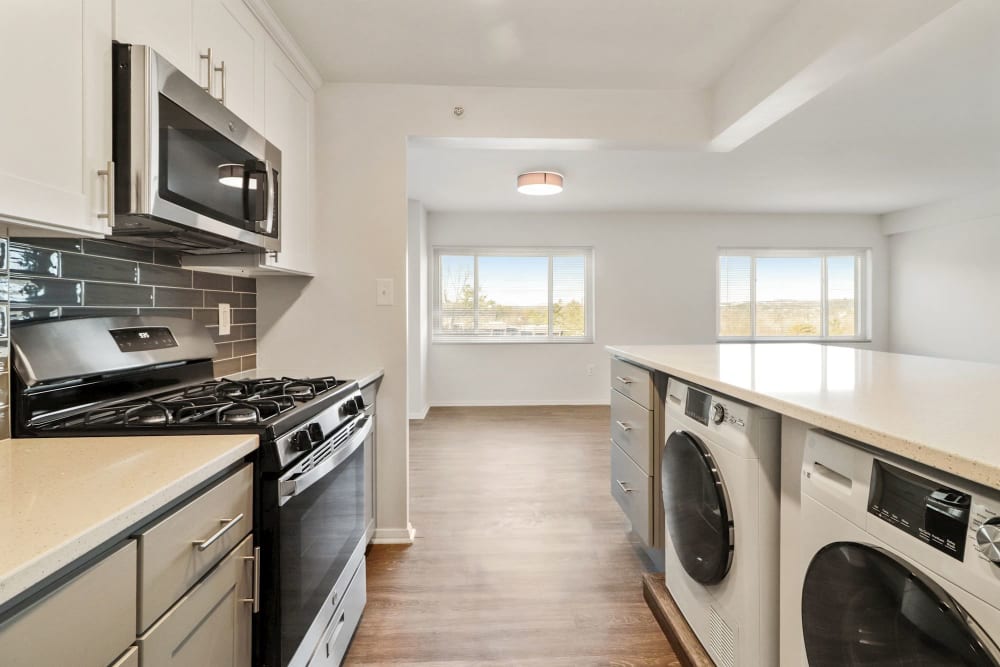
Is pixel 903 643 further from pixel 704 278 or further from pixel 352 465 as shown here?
pixel 704 278

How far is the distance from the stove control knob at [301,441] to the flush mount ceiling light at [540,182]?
3.34 m

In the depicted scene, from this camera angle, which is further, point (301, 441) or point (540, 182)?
point (540, 182)

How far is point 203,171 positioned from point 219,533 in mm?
974

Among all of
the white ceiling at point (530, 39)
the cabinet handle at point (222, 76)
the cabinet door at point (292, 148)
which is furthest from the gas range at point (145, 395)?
the white ceiling at point (530, 39)

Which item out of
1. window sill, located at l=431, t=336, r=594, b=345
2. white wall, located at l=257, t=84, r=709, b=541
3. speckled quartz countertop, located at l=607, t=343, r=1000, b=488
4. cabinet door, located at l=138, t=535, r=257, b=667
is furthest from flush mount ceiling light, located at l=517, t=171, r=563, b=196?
cabinet door, located at l=138, t=535, r=257, b=667

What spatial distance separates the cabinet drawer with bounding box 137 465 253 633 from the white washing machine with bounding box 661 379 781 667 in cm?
115

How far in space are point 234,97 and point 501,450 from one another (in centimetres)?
303

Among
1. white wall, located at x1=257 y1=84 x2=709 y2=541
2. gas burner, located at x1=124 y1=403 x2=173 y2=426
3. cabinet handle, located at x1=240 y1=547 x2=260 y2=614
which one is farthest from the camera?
white wall, located at x1=257 y1=84 x2=709 y2=541

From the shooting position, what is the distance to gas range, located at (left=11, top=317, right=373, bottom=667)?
1.07m

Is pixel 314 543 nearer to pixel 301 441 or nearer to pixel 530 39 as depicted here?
pixel 301 441

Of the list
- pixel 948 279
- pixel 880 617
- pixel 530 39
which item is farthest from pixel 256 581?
pixel 948 279

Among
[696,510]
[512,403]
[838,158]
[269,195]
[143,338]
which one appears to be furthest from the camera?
[512,403]

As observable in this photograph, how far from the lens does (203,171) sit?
4.36 ft

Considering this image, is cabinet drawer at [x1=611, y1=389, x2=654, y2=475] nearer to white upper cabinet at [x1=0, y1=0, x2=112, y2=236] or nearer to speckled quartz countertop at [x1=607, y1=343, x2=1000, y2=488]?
speckled quartz countertop at [x1=607, y1=343, x2=1000, y2=488]
